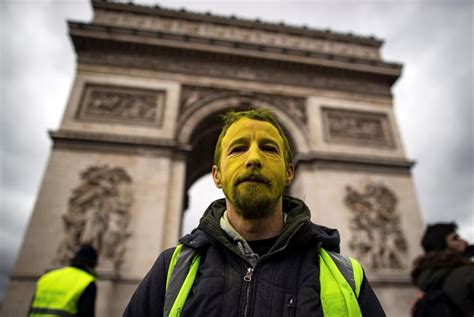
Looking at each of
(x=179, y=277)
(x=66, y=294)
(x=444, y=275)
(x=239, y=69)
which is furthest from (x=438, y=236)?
(x=239, y=69)

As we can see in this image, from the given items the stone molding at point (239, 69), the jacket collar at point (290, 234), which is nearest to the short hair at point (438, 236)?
the jacket collar at point (290, 234)

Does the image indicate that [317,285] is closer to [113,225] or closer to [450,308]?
[450,308]

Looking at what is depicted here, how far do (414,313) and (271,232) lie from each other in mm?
1510

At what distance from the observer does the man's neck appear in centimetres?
105

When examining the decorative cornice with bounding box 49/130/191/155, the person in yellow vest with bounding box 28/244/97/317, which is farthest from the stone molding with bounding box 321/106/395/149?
the person in yellow vest with bounding box 28/244/97/317

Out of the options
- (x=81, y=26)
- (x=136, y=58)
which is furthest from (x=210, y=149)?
(x=81, y=26)

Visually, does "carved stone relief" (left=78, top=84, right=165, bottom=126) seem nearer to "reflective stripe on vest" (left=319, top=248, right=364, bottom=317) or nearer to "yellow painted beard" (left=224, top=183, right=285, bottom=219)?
"yellow painted beard" (left=224, top=183, right=285, bottom=219)

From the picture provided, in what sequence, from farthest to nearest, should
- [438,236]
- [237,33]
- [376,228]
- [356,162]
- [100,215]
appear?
[237,33], [356,162], [376,228], [100,215], [438,236]

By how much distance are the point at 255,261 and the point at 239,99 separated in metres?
8.56

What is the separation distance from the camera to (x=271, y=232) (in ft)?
3.58

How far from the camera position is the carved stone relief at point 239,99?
8.98 metres

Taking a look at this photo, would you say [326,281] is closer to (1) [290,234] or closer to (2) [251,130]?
(1) [290,234]

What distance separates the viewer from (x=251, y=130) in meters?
1.13

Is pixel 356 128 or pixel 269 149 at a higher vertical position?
pixel 356 128
